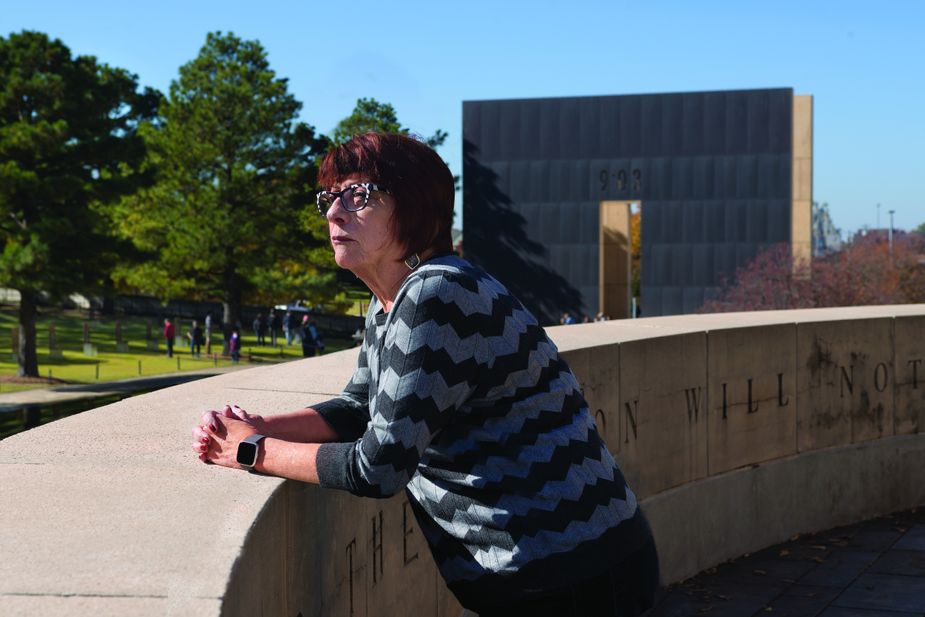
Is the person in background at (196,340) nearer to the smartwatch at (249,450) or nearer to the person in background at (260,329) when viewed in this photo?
the person in background at (260,329)

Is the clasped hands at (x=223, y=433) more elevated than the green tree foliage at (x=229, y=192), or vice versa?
the green tree foliage at (x=229, y=192)

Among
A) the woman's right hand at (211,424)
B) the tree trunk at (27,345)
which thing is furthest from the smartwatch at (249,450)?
the tree trunk at (27,345)

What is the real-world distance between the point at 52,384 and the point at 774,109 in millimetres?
36069

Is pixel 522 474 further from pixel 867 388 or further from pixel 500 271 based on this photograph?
pixel 500 271

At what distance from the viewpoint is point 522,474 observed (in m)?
2.66

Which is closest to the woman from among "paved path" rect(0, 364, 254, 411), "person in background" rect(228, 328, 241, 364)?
"paved path" rect(0, 364, 254, 411)

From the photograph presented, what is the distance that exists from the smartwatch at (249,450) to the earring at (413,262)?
58cm

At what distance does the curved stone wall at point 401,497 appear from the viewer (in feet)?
8.21

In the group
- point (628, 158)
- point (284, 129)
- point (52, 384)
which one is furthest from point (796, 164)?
point (52, 384)

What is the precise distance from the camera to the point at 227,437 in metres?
3.17

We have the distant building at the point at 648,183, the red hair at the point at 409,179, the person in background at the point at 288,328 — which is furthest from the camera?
the person in background at the point at 288,328

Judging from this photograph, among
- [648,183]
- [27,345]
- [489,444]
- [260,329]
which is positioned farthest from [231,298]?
[489,444]

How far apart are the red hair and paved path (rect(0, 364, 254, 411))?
92.6ft

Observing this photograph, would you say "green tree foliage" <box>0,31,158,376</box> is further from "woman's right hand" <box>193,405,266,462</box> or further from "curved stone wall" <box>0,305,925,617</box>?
"woman's right hand" <box>193,405,266,462</box>
